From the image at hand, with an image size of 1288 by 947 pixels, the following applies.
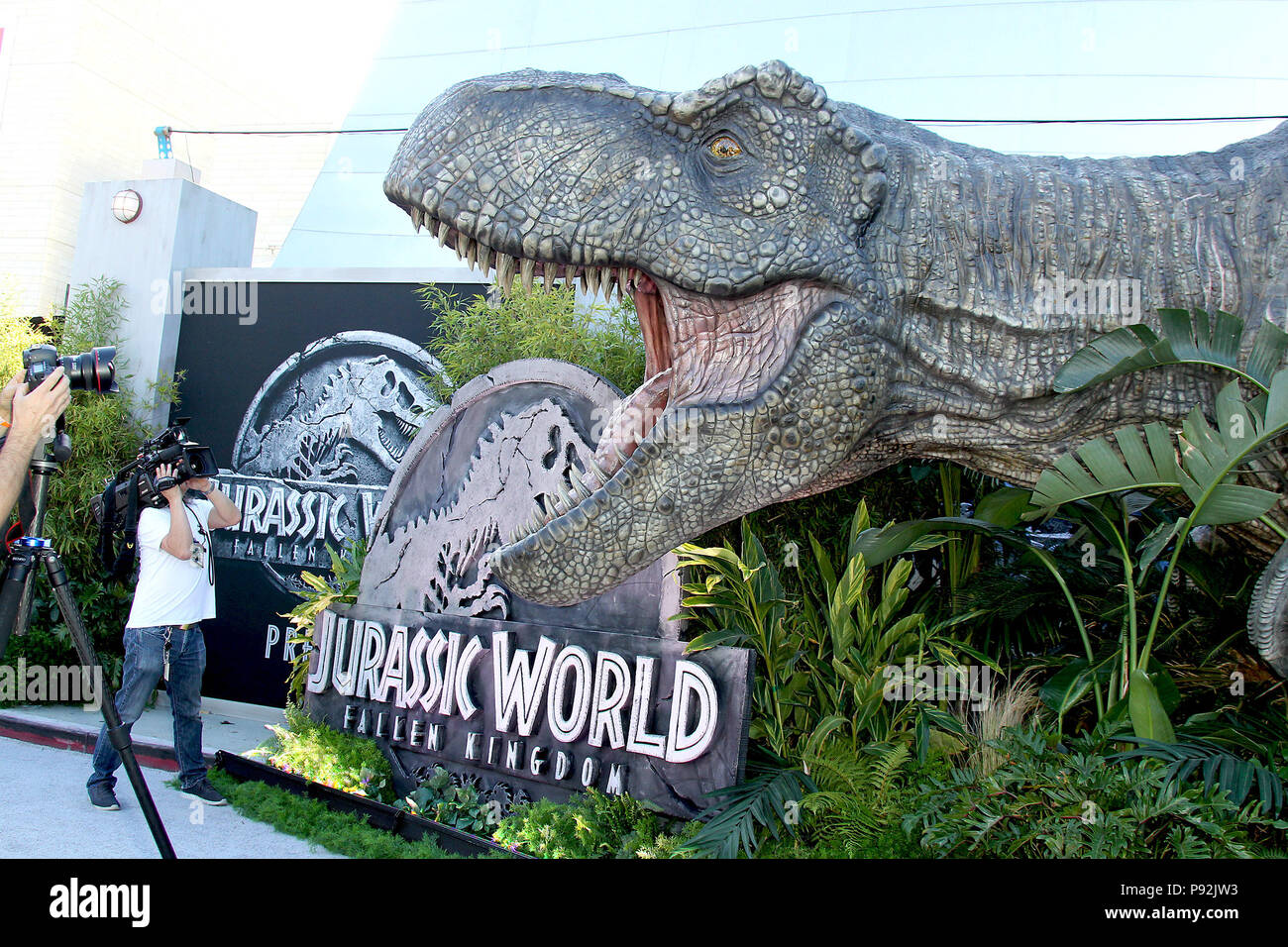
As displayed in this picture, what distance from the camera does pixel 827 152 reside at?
2.10 meters

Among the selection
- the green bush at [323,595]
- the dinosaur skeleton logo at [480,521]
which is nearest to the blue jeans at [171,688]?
the green bush at [323,595]

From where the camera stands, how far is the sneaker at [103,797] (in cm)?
450

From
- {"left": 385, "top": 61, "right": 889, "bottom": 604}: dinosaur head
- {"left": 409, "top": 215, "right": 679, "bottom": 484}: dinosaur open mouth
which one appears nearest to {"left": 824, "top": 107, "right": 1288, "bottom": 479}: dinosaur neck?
{"left": 385, "top": 61, "right": 889, "bottom": 604}: dinosaur head

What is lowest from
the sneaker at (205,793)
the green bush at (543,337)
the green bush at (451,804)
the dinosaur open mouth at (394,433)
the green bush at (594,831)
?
the sneaker at (205,793)

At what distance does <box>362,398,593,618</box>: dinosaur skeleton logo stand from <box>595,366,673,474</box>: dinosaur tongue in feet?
5.56

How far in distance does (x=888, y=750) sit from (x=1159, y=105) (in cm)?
1002

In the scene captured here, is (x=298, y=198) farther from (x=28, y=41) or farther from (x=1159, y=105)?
(x=1159, y=105)

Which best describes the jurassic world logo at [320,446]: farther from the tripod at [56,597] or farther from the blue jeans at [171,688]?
the tripod at [56,597]

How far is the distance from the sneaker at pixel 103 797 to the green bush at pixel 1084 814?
12.5ft

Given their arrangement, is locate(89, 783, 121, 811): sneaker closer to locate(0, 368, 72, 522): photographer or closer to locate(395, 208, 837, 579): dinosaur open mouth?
locate(0, 368, 72, 522): photographer

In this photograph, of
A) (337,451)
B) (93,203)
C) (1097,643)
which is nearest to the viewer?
(1097,643)

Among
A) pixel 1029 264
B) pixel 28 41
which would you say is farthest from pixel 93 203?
pixel 1029 264

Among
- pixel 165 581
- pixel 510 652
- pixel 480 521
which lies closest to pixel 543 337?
pixel 480 521

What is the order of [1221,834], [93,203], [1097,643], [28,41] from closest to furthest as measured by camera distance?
[1221,834], [1097,643], [93,203], [28,41]
